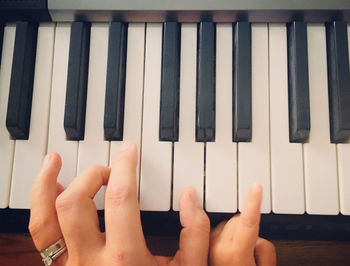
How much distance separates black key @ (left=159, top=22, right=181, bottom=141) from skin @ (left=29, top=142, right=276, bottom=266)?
8 cm

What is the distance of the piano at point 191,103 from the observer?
2.23 ft

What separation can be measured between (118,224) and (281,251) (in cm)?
39

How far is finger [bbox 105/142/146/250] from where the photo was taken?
0.59 m

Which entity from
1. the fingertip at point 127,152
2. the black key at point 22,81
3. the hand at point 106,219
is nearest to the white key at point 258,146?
the hand at point 106,219

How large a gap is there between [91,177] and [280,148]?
38 cm

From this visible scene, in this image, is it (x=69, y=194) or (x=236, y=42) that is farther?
(x=236, y=42)

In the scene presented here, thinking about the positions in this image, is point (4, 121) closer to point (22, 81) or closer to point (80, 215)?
point (22, 81)

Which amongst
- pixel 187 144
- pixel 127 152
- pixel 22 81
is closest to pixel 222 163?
pixel 187 144

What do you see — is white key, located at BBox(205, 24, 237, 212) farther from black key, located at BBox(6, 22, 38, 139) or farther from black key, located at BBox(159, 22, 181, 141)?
black key, located at BBox(6, 22, 38, 139)

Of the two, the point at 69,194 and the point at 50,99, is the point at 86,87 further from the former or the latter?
the point at 69,194

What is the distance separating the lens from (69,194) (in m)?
0.62

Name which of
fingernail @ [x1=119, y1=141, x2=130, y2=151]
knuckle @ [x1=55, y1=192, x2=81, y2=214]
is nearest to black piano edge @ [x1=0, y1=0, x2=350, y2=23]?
fingernail @ [x1=119, y1=141, x2=130, y2=151]

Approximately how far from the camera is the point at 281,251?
29.3 inches

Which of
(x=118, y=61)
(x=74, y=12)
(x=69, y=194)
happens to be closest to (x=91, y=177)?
(x=69, y=194)
